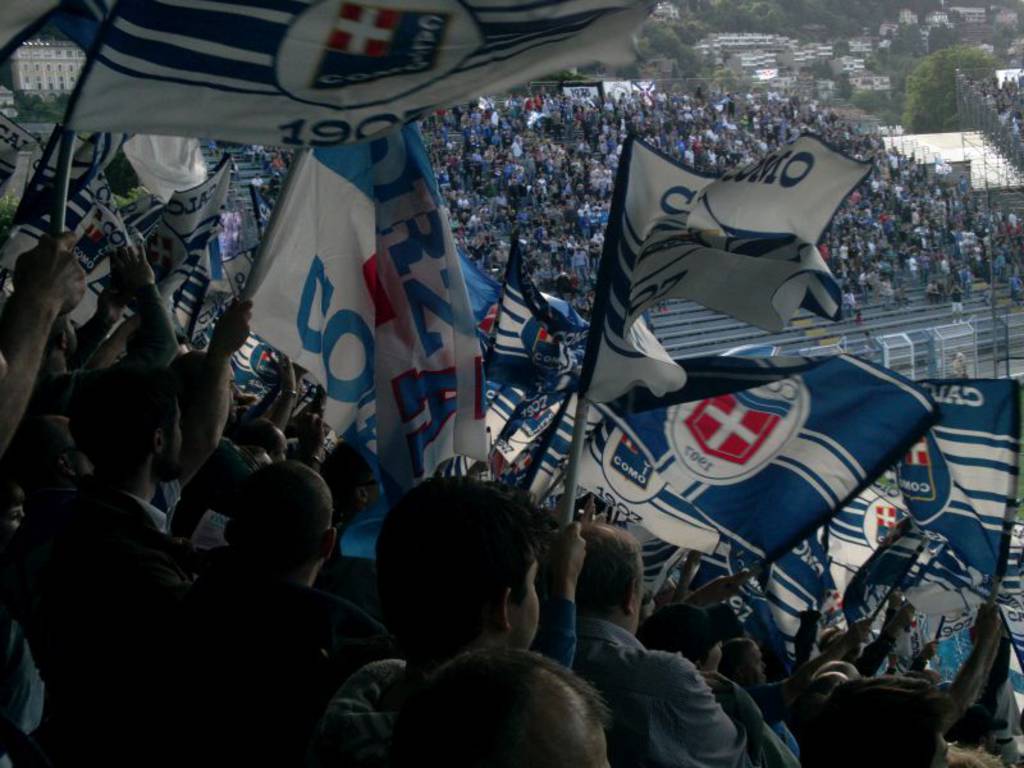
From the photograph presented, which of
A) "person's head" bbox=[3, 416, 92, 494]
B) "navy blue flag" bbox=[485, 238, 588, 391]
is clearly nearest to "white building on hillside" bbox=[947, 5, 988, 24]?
"navy blue flag" bbox=[485, 238, 588, 391]

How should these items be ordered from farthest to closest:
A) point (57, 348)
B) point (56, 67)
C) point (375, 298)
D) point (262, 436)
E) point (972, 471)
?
point (56, 67) → point (972, 471) → point (262, 436) → point (57, 348) → point (375, 298)

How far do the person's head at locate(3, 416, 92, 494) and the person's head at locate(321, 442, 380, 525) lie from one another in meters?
0.82

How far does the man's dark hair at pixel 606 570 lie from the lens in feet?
7.97

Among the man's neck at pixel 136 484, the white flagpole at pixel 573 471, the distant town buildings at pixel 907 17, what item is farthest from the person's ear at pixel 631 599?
the distant town buildings at pixel 907 17

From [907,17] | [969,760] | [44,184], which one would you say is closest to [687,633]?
[969,760]

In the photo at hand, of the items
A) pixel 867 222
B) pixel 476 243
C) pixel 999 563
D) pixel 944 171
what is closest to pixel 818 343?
pixel 476 243

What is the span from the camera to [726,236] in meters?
3.89

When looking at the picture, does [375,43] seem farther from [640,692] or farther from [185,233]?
[185,233]

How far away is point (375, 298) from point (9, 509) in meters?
1.01

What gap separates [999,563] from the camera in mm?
4789

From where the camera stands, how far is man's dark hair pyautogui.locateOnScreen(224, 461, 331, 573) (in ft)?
7.70

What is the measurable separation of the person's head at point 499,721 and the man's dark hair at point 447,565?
479mm

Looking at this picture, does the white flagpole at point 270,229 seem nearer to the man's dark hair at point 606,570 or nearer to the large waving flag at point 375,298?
the large waving flag at point 375,298

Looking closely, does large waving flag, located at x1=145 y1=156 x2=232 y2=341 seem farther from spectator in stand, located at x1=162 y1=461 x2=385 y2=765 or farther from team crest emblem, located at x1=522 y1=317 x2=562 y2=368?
spectator in stand, located at x1=162 y1=461 x2=385 y2=765
